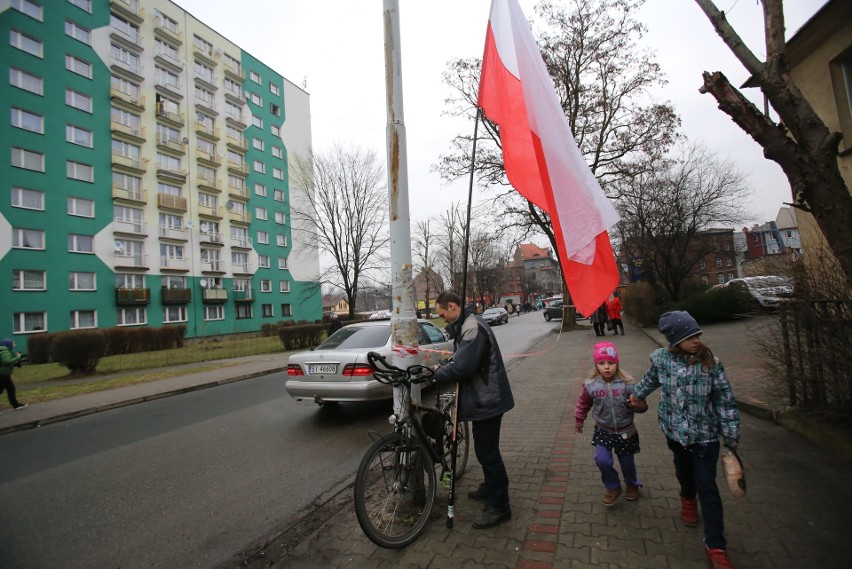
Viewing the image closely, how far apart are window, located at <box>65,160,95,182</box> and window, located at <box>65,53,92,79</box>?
666 centimetres

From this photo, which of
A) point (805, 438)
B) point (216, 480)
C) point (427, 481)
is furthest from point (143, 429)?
point (805, 438)

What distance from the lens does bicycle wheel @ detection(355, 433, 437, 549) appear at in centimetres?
279

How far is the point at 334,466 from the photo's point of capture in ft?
16.2

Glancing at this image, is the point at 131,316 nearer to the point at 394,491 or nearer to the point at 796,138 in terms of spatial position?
the point at 394,491

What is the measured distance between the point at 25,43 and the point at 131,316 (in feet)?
62.6

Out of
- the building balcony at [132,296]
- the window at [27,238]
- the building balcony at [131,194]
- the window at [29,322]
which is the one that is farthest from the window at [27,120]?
the window at [29,322]

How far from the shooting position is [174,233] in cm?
A: 3647

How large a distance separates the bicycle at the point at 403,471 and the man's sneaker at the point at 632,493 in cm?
139

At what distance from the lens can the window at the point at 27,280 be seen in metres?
26.8

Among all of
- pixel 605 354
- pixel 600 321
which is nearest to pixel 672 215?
pixel 600 321

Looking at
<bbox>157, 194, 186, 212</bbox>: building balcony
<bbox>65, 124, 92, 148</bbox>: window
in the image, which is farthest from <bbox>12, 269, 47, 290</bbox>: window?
<bbox>157, 194, 186, 212</bbox>: building balcony

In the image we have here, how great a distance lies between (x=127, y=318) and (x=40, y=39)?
19.6m

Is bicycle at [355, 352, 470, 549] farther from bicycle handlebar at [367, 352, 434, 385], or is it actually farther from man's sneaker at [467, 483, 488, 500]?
man's sneaker at [467, 483, 488, 500]

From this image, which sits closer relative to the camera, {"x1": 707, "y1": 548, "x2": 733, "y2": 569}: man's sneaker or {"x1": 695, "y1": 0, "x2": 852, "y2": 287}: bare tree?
{"x1": 707, "y1": 548, "x2": 733, "y2": 569}: man's sneaker
